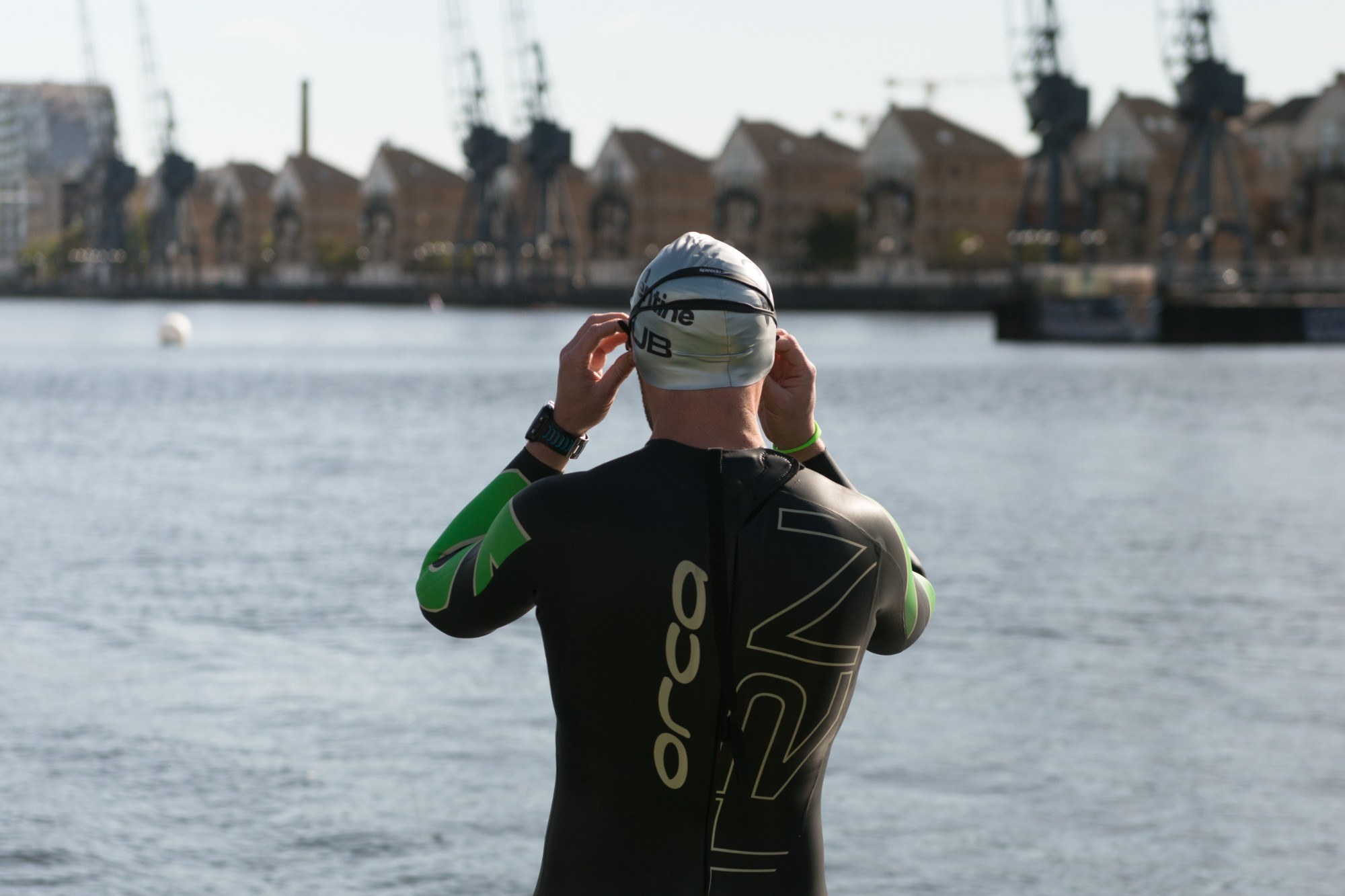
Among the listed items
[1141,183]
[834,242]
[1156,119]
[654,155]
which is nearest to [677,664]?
[1141,183]

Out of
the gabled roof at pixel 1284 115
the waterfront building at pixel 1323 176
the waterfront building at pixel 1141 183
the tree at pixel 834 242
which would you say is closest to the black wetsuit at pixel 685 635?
the waterfront building at pixel 1323 176

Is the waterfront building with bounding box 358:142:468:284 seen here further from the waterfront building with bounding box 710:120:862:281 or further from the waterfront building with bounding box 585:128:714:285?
the waterfront building with bounding box 710:120:862:281

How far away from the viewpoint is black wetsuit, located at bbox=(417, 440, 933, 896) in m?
3.17

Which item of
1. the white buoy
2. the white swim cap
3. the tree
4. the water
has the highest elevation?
the tree

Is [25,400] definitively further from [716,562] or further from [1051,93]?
[1051,93]

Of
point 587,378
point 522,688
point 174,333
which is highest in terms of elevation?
point 587,378

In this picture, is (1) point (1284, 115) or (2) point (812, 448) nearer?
(2) point (812, 448)

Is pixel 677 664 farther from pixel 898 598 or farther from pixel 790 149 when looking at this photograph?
pixel 790 149

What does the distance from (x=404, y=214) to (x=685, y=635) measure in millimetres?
193186

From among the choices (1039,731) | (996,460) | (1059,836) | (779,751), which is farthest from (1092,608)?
(996,460)

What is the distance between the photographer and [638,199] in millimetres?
162000

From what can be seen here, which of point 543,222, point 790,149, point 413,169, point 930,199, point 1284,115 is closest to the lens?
point 1284,115

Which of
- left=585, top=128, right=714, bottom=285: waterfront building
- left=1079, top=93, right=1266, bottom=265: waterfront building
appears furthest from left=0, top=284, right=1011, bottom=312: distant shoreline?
left=1079, top=93, right=1266, bottom=265: waterfront building

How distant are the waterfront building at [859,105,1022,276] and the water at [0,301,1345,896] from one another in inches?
4378
